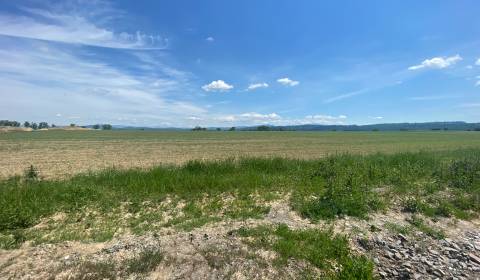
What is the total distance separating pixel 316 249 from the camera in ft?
19.0

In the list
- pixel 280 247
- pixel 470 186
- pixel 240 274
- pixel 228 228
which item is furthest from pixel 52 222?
pixel 470 186

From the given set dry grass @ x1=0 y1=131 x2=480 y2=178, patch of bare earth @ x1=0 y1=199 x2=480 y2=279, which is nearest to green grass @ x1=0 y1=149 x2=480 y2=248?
patch of bare earth @ x1=0 y1=199 x2=480 y2=279

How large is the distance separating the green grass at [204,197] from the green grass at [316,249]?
1.20m

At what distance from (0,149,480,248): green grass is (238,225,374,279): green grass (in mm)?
1198

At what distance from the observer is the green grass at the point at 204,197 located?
7.07 metres

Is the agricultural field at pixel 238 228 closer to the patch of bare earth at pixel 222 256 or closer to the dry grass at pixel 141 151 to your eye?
the patch of bare earth at pixel 222 256

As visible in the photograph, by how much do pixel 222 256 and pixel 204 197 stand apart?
405 cm

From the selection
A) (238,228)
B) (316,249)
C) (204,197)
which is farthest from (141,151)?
(316,249)

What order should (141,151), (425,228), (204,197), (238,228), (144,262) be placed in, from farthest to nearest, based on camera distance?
(141,151)
(204,197)
(425,228)
(238,228)
(144,262)

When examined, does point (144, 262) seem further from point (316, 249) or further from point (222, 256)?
point (316, 249)

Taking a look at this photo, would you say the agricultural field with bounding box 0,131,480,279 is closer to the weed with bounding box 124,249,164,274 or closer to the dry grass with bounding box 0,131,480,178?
the weed with bounding box 124,249,164,274

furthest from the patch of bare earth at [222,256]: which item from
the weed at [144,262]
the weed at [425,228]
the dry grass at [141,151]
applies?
the dry grass at [141,151]

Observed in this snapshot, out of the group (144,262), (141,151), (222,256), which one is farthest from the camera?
(141,151)

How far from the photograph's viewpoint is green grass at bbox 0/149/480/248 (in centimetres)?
707
